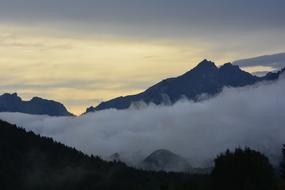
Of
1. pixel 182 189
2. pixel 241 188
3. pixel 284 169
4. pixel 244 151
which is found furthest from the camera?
pixel 284 169

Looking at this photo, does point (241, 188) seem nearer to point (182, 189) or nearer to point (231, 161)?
point (231, 161)

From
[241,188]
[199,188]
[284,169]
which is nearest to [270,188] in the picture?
[241,188]

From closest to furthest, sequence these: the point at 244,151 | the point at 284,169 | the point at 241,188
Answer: the point at 241,188
the point at 244,151
the point at 284,169

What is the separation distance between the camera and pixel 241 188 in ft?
456

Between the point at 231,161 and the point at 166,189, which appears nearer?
the point at 231,161

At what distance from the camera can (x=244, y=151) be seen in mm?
149375

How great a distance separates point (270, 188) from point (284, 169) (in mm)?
38758

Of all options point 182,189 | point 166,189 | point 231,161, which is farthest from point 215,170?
point 166,189

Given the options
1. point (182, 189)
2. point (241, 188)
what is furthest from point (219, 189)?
point (182, 189)

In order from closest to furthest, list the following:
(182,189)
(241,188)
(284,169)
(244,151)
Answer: (241,188) → (244,151) → (182,189) → (284,169)

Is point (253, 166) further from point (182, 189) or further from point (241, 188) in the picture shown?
point (182, 189)

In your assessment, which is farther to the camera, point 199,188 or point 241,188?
point 199,188

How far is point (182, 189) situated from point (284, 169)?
30712 millimetres

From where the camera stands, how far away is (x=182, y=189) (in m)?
162
